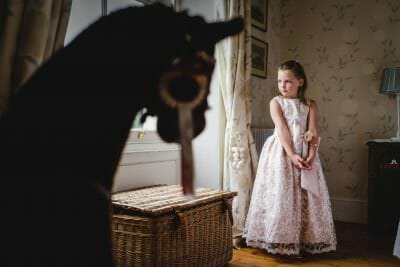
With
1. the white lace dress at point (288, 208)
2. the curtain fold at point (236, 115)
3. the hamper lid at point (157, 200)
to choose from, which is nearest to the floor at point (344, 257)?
the white lace dress at point (288, 208)

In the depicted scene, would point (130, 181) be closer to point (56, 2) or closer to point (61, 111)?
point (56, 2)

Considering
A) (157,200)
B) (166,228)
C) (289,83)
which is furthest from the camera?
(289,83)

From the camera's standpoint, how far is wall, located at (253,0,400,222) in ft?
10.3

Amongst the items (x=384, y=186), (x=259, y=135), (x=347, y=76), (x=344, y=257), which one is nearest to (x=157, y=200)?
(x=344, y=257)

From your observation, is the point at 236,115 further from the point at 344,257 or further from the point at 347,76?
the point at 347,76

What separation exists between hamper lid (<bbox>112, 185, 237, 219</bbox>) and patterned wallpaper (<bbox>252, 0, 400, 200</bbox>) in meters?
1.43

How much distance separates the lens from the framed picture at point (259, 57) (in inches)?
123

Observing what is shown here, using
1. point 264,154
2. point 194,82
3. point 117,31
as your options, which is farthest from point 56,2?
point 264,154

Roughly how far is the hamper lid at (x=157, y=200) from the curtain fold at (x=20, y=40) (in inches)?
26.7

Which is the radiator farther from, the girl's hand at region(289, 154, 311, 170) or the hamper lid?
the hamper lid

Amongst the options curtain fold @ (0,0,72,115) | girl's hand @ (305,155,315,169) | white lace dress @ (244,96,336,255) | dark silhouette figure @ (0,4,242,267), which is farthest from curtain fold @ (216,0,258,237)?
dark silhouette figure @ (0,4,242,267)

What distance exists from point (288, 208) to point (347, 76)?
1.68m

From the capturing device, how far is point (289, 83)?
234 centimetres

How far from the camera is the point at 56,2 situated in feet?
4.05
